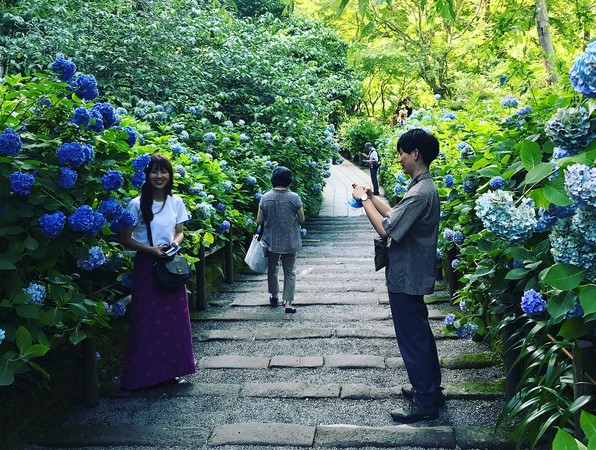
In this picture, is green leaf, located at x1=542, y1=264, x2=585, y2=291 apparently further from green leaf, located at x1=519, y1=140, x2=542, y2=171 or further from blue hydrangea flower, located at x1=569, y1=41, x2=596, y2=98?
blue hydrangea flower, located at x1=569, y1=41, x2=596, y2=98

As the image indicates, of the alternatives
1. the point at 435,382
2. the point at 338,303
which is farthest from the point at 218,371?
the point at 338,303

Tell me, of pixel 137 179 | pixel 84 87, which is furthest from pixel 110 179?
pixel 84 87

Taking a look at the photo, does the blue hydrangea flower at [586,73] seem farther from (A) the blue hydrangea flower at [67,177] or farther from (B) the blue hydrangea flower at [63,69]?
(B) the blue hydrangea flower at [63,69]

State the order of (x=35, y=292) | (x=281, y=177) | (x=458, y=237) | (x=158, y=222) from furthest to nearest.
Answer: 1. (x=281, y=177)
2. (x=458, y=237)
3. (x=158, y=222)
4. (x=35, y=292)

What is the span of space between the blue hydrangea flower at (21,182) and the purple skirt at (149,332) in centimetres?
116

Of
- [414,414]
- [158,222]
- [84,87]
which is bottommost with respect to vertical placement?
[414,414]

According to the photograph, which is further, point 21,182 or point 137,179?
point 137,179

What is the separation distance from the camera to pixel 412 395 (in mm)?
3787

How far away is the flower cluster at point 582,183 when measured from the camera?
1646 mm

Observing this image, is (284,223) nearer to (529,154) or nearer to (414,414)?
(414,414)

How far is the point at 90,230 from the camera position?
3238mm

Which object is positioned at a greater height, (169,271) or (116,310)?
(169,271)

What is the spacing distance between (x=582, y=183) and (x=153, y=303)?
9.80 ft

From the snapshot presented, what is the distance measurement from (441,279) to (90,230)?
4702 mm
